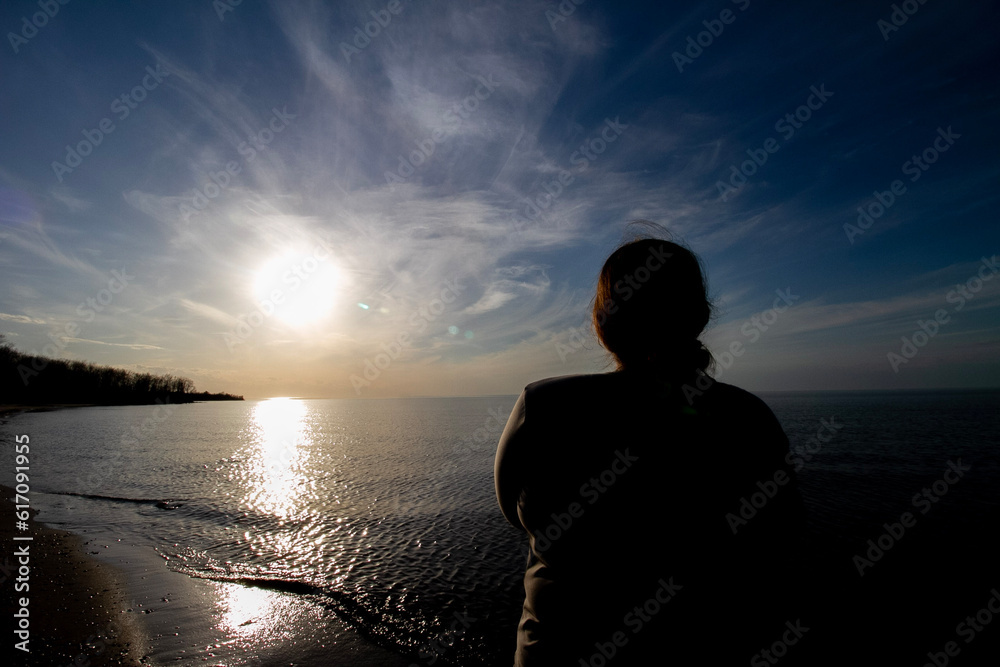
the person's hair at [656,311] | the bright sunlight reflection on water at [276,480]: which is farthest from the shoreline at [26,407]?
the person's hair at [656,311]

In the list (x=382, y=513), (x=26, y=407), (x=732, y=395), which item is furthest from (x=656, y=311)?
(x=26, y=407)

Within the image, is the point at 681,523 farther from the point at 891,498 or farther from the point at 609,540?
the point at 891,498

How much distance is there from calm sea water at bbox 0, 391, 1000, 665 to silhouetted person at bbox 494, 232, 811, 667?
663cm

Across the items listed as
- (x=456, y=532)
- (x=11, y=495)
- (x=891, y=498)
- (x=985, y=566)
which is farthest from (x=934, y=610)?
(x=11, y=495)

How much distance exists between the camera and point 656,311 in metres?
1.83

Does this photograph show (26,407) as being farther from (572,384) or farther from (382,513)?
(572,384)

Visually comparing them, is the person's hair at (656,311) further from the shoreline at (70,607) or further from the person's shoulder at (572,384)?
the shoreline at (70,607)

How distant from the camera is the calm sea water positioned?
332 inches

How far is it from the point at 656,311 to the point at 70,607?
11166mm

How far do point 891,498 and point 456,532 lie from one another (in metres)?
17.6

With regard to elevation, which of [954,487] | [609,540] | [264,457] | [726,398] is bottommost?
[264,457]

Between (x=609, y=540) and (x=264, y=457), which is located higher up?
(x=609, y=540)

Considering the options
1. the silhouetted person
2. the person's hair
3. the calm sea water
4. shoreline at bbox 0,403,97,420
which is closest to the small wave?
the calm sea water

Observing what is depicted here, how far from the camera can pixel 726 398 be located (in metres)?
1.64
